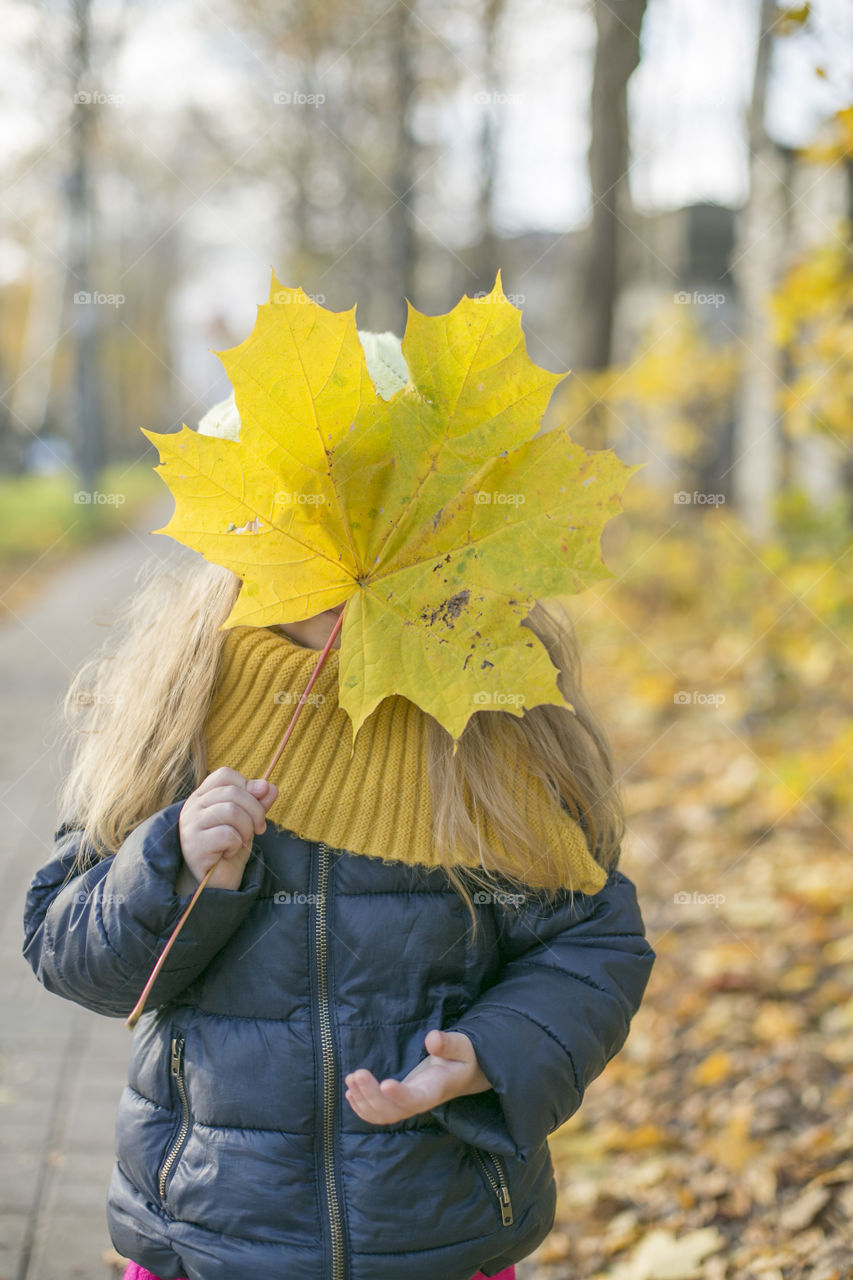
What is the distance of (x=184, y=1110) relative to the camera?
1.48 metres

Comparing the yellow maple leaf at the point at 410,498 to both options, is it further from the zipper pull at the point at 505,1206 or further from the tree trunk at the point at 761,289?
the tree trunk at the point at 761,289

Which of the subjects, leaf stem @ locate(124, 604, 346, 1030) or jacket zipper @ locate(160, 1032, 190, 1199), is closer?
leaf stem @ locate(124, 604, 346, 1030)

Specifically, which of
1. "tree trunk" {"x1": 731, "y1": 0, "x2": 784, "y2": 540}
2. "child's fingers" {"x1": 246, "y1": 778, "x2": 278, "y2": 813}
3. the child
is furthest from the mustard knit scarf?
"tree trunk" {"x1": 731, "y1": 0, "x2": 784, "y2": 540}

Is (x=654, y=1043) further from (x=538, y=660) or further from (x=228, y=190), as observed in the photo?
(x=228, y=190)

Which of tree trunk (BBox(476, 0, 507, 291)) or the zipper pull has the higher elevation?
tree trunk (BBox(476, 0, 507, 291))

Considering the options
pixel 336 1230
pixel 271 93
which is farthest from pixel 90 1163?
pixel 271 93

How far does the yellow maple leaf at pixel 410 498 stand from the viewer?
1.33 metres

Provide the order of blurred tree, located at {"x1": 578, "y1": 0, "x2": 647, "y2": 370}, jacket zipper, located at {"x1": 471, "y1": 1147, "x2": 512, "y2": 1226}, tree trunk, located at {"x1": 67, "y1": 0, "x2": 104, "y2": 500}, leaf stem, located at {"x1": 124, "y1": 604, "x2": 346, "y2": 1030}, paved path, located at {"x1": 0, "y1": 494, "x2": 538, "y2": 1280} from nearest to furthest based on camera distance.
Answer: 1. leaf stem, located at {"x1": 124, "y1": 604, "x2": 346, "y2": 1030}
2. jacket zipper, located at {"x1": 471, "y1": 1147, "x2": 512, "y2": 1226}
3. paved path, located at {"x1": 0, "y1": 494, "x2": 538, "y2": 1280}
4. blurred tree, located at {"x1": 578, "y1": 0, "x2": 647, "y2": 370}
5. tree trunk, located at {"x1": 67, "y1": 0, "x2": 104, "y2": 500}

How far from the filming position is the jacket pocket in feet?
4.79

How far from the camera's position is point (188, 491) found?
1366 millimetres

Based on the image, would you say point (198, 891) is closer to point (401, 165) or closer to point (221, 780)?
point (221, 780)

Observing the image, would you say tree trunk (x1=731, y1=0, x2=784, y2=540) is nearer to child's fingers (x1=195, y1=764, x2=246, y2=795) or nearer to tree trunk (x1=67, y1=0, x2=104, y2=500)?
child's fingers (x1=195, y1=764, x2=246, y2=795)

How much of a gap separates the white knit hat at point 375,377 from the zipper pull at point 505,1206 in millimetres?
1129

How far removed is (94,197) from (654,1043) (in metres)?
13.6
